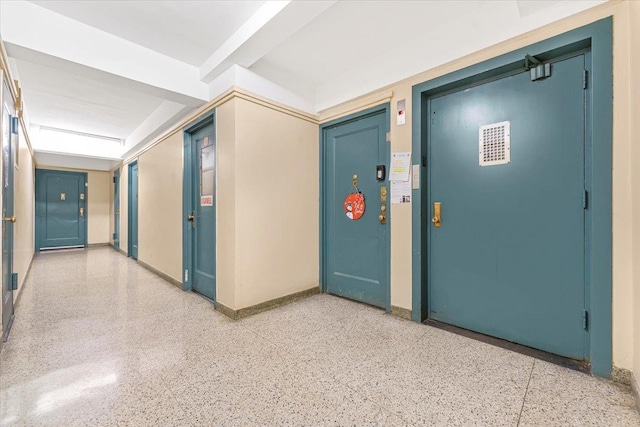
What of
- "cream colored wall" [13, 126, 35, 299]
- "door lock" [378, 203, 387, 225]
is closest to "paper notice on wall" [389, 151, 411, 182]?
"door lock" [378, 203, 387, 225]

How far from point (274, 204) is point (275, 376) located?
69.1 inches

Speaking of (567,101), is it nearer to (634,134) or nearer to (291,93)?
(634,134)

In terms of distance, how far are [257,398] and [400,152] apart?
2.34 meters

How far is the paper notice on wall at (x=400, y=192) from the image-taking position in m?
2.64

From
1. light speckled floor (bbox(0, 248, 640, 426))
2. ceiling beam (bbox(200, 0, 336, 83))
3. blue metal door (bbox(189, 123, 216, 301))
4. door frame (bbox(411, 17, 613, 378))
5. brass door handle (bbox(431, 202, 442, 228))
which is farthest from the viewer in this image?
blue metal door (bbox(189, 123, 216, 301))

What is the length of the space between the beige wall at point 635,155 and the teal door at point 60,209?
34.1 ft

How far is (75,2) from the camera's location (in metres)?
2.08

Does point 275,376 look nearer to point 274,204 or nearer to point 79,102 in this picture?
point 274,204

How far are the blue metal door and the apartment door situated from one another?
2935 mm

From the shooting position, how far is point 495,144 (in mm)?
2209

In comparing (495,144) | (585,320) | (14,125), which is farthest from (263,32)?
(585,320)

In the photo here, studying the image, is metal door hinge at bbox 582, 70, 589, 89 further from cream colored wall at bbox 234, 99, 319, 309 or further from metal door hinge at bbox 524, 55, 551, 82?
cream colored wall at bbox 234, 99, 319, 309

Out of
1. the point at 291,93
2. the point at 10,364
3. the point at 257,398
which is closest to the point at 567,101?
the point at 291,93

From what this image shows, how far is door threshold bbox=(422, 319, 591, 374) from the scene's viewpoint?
1830mm
